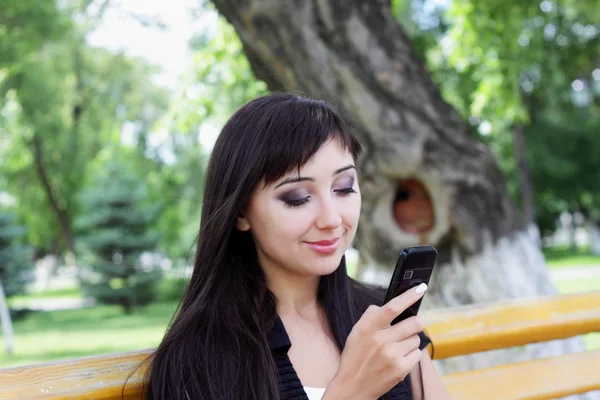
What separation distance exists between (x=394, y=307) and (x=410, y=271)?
103mm

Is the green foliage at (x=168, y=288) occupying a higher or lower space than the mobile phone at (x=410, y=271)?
lower

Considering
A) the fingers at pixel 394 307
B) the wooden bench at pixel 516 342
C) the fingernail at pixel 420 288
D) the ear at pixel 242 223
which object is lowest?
the wooden bench at pixel 516 342

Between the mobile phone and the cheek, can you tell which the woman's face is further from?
the mobile phone

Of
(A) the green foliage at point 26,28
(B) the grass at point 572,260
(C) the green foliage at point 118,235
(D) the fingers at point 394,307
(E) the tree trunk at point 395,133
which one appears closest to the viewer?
(D) the fingers at point 394,307

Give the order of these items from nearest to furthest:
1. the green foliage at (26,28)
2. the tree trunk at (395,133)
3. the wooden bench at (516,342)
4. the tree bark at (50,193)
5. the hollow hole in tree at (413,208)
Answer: the wooden bench at (516,342)
the tree trunk at (395,133)
the hollow hole in tree at (413,208)
the green foliage at (26,28)
the tree bark at (50,193)

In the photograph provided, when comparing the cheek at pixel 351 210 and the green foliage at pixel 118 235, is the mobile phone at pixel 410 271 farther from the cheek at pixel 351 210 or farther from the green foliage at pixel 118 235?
the green foliage at pixel 118 235

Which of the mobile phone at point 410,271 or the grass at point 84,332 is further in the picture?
the grass at point 84,332

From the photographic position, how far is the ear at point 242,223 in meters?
1.84

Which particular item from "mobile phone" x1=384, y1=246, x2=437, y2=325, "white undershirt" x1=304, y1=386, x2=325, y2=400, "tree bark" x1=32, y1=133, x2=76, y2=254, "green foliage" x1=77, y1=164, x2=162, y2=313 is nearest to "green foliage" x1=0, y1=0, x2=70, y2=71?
"green foliage" x1=77, y1=164, x2=162, y2=313

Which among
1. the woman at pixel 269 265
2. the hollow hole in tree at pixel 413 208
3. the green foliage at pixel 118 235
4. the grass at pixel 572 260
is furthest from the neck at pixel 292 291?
the grass at pixel 572 260

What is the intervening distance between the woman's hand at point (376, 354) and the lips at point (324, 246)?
0.24m

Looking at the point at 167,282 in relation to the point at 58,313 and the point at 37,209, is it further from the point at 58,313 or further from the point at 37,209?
the point at 37,209

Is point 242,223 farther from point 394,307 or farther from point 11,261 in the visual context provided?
point 11,261

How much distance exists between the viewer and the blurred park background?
771 cm
